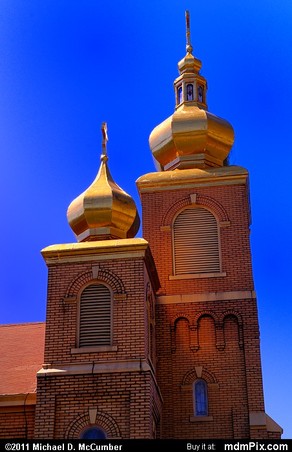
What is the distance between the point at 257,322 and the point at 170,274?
2.51 meters

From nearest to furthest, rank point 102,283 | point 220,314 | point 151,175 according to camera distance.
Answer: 1. point 102,283
2. point 220,314
3. point 151,175

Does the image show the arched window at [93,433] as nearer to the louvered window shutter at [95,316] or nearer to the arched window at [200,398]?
the louvered window shutter at [95,316]

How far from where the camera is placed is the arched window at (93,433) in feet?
66.4

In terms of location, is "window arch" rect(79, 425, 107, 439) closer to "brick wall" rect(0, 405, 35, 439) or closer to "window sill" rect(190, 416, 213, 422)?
"brick wall" rect(0, 405, 35, 439)

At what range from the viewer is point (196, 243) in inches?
971

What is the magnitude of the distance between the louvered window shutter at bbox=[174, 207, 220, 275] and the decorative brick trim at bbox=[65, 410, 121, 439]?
5.16 metres

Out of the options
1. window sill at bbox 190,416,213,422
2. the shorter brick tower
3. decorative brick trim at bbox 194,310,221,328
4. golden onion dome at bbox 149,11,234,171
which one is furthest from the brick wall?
golden onion dome at bbox 149,11,234,171

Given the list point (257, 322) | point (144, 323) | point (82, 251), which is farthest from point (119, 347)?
point (257, 322)

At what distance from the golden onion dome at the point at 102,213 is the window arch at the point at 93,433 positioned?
5.05 m

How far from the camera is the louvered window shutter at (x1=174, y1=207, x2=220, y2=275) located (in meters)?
24.4

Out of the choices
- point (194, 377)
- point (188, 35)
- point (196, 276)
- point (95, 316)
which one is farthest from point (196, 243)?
point (188, 35)

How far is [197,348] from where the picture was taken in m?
23.2

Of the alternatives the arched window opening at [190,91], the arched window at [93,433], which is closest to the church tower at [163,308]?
the arched window at [93,433]
